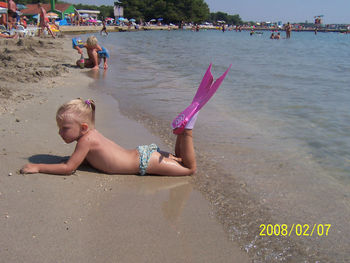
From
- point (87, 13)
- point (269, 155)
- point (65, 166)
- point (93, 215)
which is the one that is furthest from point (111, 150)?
point (87, 13)

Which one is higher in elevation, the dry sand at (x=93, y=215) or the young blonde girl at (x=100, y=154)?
the young blonde girl at (x=100, y=154)

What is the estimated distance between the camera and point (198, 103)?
9.37ft

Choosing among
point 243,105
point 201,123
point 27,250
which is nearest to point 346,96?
point 243,105

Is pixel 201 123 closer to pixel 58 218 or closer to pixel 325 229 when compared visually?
pixel 325 229

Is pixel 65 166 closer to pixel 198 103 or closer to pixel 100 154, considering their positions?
pixel 100 154

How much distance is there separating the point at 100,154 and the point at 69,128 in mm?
330

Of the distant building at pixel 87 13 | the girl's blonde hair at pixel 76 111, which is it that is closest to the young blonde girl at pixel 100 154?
the girl's blonde hair at pixel 76 111

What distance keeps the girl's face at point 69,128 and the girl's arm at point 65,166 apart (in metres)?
0.07

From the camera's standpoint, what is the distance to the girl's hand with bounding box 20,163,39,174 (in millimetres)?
2514

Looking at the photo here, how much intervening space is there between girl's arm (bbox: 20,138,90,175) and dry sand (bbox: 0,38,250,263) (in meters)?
0.05

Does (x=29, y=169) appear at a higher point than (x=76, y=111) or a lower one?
lower
